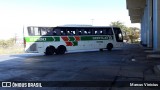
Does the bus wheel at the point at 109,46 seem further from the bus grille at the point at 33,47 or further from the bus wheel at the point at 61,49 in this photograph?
the bus grille at the point at 33,47

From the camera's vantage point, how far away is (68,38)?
2958 cm

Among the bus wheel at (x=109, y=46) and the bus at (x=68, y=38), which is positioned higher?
the bus at (x=68, y=38)

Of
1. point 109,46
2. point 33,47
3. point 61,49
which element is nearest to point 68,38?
point 61,49

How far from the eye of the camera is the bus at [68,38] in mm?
26562

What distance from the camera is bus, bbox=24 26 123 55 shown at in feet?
87.1

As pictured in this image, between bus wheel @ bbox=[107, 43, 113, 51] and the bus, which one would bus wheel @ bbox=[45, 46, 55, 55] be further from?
bus wheel @ bbox=[107, 43, 113, 51]

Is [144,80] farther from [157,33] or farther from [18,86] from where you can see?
[157,33]

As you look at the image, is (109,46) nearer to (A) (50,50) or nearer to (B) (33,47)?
(A) (50,50)

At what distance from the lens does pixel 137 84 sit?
950 centimetres

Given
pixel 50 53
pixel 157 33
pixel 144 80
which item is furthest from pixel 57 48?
pixel 144 80

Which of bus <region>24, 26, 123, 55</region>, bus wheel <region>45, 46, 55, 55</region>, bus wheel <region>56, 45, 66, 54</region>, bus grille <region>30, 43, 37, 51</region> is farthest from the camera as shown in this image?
bus wheel <region>56, 45, 66, 54</region>

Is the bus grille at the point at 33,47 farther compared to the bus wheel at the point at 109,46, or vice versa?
the bus wheel at the point at 109,46

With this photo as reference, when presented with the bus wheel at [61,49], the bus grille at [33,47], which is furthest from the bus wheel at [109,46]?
the bus grille at [33,47]

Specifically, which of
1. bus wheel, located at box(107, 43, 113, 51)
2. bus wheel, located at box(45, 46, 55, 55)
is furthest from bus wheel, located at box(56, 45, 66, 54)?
bus wheel, located at box(107, 43, 113, 51)
